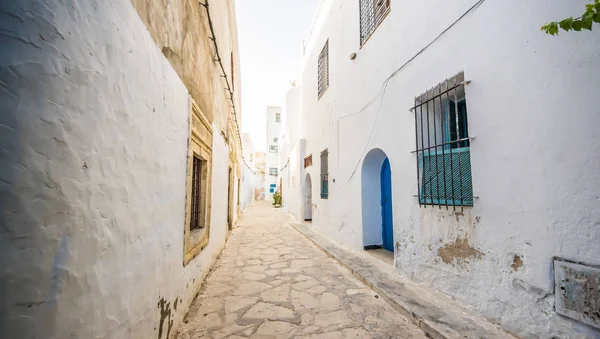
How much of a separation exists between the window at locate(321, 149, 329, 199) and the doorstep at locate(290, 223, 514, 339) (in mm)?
3386

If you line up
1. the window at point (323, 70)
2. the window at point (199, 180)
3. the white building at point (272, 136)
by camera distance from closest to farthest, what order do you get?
the window at point (199, 180), the window at point (323, 70), the white building at point (272, 136)

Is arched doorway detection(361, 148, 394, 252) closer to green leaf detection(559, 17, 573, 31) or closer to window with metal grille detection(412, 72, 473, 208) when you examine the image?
window with metal grille detection(412, 72, 473, 208)

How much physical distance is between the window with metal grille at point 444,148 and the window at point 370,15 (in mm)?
2232

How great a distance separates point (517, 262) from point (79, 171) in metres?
3.32

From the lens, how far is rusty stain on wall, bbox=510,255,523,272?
2332mm

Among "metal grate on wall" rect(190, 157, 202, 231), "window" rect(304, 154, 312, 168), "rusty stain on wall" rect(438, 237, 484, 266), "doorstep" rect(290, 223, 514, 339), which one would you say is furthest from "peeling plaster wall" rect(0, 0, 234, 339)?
"window" rect(304, 154, 312, 168)

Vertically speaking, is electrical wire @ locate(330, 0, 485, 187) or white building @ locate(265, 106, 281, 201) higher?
white building @ locate(265, 106, 281, 201)

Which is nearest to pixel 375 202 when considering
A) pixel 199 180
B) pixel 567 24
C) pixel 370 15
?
pixel 199 180

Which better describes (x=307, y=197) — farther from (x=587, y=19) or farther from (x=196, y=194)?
(x=587, y=19)

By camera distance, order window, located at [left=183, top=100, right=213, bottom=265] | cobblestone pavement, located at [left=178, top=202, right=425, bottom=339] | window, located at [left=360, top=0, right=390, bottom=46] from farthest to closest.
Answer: window, located at [left=360, top=0, right=390, bottom=46] < window, located at [left=183, top=100, right=213, bottom=265] < cobblestone pavement, located at [left=178, top=202, right=425, bottom=339]

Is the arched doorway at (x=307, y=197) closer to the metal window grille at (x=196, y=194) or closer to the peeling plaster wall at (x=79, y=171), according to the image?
the metal window grille at (x=196, y=194)

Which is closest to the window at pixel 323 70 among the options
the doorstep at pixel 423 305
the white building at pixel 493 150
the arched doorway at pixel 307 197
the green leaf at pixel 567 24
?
the white building at pixel 493 150

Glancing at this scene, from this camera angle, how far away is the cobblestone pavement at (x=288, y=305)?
259 cm

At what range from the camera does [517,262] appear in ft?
7.73
